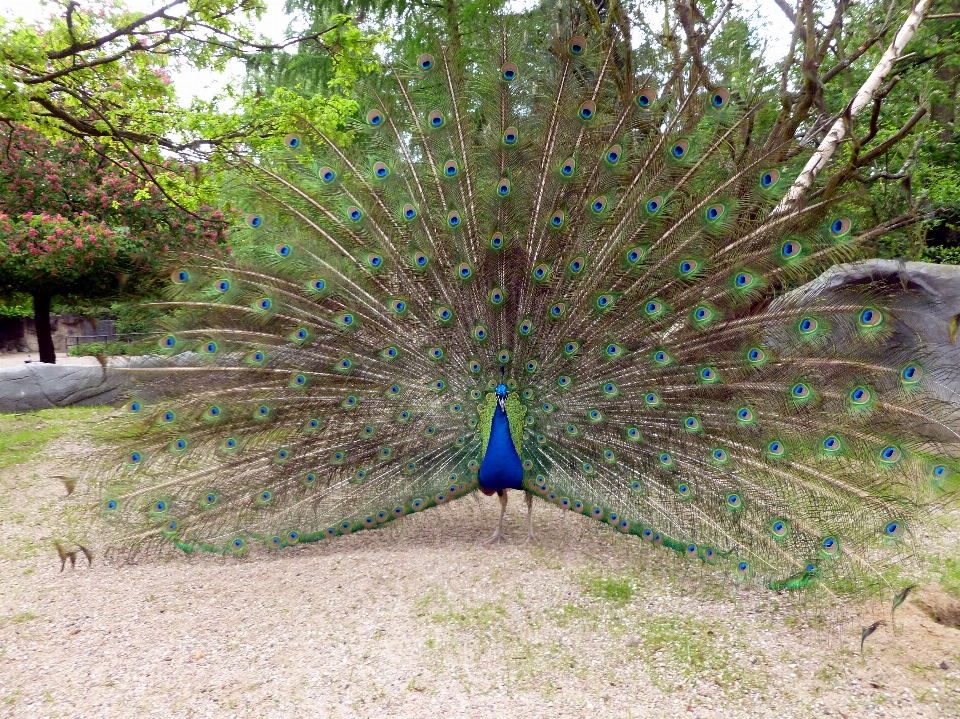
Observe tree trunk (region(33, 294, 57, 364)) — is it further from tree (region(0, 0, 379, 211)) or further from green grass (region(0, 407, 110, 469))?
tree (region(0, 0, 379, 211))

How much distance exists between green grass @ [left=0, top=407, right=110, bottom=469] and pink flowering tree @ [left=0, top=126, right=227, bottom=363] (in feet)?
7.72

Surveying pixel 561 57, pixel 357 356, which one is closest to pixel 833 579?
pixel 357 356

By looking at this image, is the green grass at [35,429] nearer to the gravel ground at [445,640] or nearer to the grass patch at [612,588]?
the gravel ground at [445,640]

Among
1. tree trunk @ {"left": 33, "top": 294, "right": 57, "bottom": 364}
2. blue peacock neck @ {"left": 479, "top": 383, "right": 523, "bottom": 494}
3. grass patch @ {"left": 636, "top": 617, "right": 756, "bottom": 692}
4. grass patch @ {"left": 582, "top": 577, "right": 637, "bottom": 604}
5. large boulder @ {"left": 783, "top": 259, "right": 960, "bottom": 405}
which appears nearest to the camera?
grass patch @ {"left": 636, "top": 617, "right": 756, "bottom": 692}

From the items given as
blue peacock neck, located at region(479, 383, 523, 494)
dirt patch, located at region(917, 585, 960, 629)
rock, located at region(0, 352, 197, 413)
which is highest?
rock, located at region(0, 352, 197, 413)

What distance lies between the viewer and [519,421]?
14.6ft

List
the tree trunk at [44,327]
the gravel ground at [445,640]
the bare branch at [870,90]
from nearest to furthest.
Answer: the gravel ground at [445,640], the bare branch at [870,90], the tree trunk at [44,327]

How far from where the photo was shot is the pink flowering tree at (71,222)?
10.9 m

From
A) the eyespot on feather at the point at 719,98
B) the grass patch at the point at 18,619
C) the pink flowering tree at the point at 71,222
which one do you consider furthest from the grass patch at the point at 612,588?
the pink flowering tree at the point at 71,222

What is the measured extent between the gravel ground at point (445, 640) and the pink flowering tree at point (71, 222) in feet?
24.6

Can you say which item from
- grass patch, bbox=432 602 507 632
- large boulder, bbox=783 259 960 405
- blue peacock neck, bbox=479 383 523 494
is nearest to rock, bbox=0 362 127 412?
blue peacock neck, bbox=479 383 523 494

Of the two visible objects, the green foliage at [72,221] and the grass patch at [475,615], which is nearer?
the grass patch at [475,615]

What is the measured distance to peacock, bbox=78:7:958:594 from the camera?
12.5 feet

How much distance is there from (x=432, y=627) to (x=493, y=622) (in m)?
0.36
